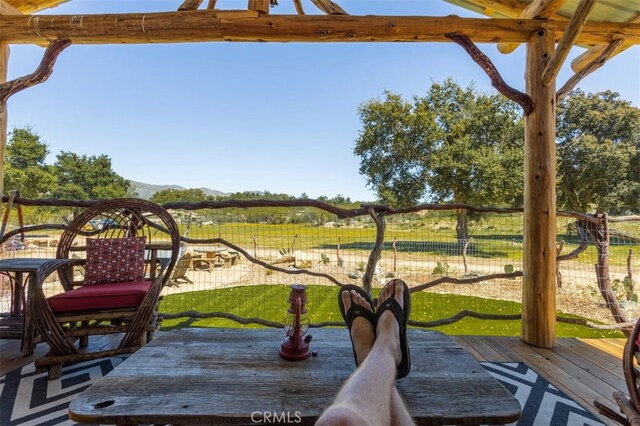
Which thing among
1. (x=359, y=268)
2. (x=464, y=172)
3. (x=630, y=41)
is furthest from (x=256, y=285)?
(x=464, y=172)

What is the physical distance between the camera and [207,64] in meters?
11.9

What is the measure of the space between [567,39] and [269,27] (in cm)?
223

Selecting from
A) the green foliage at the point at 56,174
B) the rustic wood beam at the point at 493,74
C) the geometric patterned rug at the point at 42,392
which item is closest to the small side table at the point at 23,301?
the geometric patterned rug at the point at 42,392

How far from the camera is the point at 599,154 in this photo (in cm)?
1196

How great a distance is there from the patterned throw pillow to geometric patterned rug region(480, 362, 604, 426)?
8.44ft

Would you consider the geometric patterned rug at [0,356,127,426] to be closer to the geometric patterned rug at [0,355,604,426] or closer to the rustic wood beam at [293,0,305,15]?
the geometric patterned rug at [0,355,604,426]

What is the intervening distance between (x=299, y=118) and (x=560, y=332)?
59.3ft

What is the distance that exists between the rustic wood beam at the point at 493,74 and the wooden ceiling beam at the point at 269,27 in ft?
0.22

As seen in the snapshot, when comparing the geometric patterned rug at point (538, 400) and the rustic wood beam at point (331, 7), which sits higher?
the rustic wood beam at point (331, 7)

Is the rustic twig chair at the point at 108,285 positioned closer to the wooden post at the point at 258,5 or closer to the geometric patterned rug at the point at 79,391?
the geometric patterned rug at the point at 79,391

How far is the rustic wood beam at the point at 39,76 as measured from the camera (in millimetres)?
2568

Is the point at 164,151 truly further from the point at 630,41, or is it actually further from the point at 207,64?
the point at 630,41

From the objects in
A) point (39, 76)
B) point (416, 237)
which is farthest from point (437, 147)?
point (39, 76)

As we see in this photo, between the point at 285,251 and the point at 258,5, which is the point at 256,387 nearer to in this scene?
the point at 258,5
